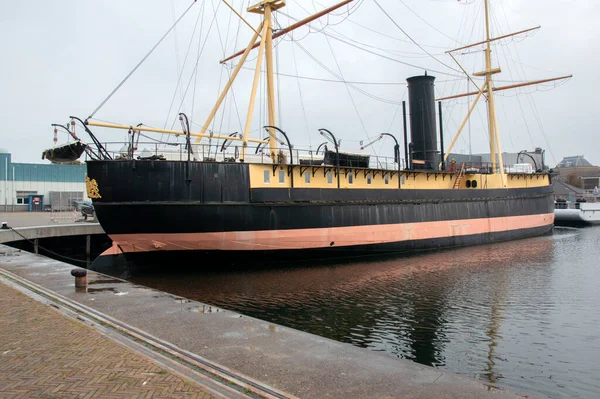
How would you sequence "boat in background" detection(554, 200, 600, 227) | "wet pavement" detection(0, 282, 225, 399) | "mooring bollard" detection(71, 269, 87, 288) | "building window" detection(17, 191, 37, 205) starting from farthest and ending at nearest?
"building window" detection(17, 191, 37, 205), "boat in background" detection(554, 200, 600, 227), "mooring bollard" detection(71, 269, 87, 288), "wet pavement" detection(0, 282, 225, 399)

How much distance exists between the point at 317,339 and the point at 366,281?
9555 mm

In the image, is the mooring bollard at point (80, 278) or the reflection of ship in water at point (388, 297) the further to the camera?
the mooring bollard at point (80, 278)

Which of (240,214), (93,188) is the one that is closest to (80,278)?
(93,188)

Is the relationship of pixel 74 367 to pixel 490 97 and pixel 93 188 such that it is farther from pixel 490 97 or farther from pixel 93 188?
pixel 490 97

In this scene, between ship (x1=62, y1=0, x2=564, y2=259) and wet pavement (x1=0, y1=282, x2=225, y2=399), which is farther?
ship (x1=62, y1=0, x2=564, y2=259)

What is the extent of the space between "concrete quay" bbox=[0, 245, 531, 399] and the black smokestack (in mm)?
24606

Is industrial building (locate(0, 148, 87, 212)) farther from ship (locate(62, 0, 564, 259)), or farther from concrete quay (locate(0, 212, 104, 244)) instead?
ship (locate(62, 0, 564, 259))

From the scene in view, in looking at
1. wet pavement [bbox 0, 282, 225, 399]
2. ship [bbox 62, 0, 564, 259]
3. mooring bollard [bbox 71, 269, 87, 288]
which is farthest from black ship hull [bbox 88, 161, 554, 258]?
wet pavement [bbox 0, 282, 225, 399]

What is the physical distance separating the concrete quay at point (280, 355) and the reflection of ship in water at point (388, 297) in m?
2.71

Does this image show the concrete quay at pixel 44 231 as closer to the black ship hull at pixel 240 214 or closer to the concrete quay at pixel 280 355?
the black ship hull at pixel 240 214

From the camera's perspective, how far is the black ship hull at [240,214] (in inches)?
671

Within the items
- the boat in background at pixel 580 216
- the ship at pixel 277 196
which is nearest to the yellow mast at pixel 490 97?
the ship at pixel 277 196

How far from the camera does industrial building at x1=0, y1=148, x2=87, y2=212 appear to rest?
54.8 meters

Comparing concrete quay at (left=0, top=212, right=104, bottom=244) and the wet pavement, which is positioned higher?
concrete quay at (left=0, top=212, right=104, bottom=244)
